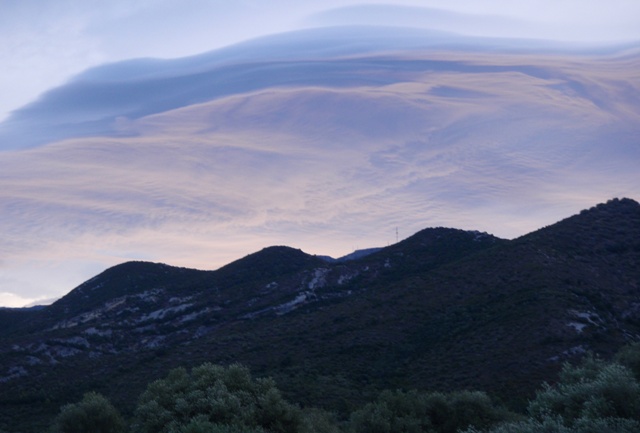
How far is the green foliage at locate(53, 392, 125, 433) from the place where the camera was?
122ft

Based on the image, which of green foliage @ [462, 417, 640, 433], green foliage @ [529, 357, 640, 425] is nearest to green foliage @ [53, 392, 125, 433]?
green foliage @ [529, 357, 640, 425]

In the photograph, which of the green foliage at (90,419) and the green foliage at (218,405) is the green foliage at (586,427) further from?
the green foliage at (90,419)

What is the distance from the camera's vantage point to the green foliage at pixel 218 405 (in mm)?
28688

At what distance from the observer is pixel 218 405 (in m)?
28.8

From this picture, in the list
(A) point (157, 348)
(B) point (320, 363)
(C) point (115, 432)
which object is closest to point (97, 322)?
(A) point (157, 348)

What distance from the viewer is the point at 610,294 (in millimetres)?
55344

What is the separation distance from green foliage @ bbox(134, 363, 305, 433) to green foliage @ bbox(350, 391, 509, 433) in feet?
17.0

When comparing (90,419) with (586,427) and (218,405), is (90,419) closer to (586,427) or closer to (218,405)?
(218,405)

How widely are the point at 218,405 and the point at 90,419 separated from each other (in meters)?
12.2

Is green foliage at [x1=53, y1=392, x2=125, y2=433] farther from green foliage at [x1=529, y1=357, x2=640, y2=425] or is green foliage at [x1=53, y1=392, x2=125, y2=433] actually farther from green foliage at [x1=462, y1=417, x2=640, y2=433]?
green foliage at [x1=462, y1=417, x2=640, y2=433]

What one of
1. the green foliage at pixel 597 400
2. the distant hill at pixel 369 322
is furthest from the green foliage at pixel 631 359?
the distant hill at pixel 369 322

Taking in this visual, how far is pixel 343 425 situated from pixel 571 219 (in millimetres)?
42682

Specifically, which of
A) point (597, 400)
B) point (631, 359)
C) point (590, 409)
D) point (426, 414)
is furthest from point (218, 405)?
point (631, 359)

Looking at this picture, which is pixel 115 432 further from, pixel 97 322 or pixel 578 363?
pixel 97 322
